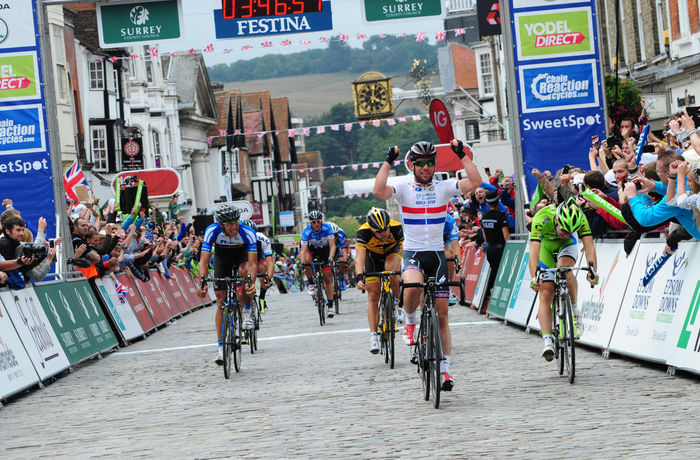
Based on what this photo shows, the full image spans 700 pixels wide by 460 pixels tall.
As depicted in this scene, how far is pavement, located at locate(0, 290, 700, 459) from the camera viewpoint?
7570 mm

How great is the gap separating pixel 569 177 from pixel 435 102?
3306 millimetres

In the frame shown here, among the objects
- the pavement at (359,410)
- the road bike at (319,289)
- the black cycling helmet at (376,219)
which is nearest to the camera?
the pavement at (359,410)

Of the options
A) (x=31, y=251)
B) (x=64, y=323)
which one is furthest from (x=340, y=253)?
(x=31, y=251)

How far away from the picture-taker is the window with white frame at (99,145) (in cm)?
4643

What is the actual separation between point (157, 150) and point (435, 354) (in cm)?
5054

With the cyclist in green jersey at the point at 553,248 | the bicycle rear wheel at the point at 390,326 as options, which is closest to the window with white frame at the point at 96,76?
the bicycle rear wheel at the point at 390,326

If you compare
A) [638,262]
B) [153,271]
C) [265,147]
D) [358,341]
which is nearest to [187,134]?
[265,147]

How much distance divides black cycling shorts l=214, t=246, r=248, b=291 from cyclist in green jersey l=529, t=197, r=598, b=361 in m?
4.08

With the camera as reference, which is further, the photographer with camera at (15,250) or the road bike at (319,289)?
the road bike at (319,289)

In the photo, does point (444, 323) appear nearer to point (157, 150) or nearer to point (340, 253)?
point (340, 253)

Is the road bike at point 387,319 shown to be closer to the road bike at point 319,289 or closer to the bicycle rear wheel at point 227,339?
the bicycle rear wheel at point 227,339

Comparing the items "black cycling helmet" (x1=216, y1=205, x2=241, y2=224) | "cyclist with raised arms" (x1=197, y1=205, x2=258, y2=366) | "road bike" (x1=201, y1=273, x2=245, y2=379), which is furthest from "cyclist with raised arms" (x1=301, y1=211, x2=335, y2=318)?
"black cycling helmet" (x1=216, y1=205, x2=241, y2=224)

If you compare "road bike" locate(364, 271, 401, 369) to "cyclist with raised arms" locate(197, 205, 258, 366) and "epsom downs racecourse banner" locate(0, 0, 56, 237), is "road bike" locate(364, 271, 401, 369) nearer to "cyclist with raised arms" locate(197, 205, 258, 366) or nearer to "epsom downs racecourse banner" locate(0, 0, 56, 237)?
"cyclist with raised arms" locate(197, 205, 258, 366)

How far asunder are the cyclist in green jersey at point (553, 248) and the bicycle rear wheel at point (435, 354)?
1.67 metres
